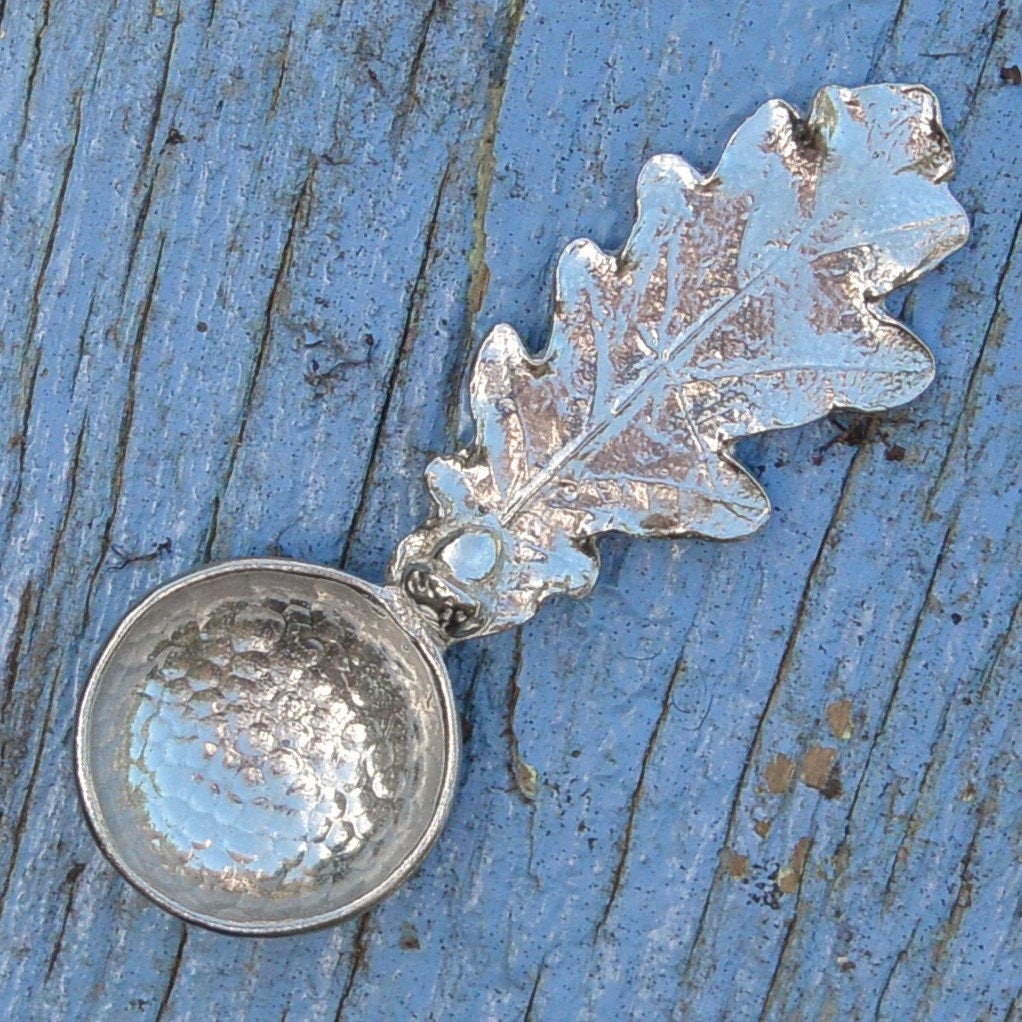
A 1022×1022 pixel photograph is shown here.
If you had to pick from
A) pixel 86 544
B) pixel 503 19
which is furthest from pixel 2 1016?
pixel 503 19

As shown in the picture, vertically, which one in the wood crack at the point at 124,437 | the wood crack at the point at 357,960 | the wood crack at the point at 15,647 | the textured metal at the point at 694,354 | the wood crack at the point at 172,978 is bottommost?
the wood crack at the point at 172,978

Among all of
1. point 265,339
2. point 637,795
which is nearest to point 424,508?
point 265,339

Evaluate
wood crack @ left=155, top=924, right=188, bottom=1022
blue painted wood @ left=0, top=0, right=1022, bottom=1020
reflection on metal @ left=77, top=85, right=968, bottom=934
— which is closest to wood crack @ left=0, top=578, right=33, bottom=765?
blue painted wood @ left=0, top=0, right=1022, bottom=1020

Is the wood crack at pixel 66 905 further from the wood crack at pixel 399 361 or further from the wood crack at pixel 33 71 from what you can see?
the wood crack at pixel 33 71

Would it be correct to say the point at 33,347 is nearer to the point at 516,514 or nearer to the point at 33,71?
the point at 33,71

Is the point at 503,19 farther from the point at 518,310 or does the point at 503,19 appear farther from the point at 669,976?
the point at 669,976

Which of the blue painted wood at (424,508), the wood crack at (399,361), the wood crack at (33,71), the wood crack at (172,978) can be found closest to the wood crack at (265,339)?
the blue painted wood at (424,508)

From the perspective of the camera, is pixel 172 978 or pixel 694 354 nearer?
pixel 694 354
